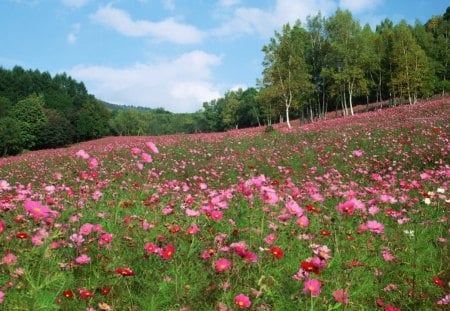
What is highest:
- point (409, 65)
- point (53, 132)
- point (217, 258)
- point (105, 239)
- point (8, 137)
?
point (409, 65)

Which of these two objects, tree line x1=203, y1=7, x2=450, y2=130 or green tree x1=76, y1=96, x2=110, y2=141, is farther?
green tree x1=76, y1=96, x2=110, y2=141

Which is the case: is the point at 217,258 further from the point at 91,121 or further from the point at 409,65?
the point at 91,121

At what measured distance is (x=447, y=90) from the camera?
149 feet

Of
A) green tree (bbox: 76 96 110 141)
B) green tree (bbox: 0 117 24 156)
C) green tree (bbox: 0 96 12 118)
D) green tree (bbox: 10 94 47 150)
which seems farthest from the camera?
green tree (bbox: 76 96 110 141)

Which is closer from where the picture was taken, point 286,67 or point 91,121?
point 286,67

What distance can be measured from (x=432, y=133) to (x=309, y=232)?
35.4 ft

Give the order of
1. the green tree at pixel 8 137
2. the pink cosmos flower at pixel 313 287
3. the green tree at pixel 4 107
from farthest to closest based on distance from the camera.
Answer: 1. the green tree at pixel 4 107
2. the green tree at pixel 8 137
3. the pink cosmos flower at pixel 313 287

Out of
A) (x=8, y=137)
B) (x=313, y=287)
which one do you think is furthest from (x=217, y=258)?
(x=8, y=137)

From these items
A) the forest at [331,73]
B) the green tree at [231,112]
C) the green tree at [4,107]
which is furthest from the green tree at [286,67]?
the green tree at [231,112]

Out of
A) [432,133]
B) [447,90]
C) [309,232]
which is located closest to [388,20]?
[447,90]

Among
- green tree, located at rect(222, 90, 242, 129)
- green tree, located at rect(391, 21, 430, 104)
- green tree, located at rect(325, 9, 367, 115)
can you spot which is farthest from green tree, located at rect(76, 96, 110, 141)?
green tree, located at rect(391, 21, 430, 104)

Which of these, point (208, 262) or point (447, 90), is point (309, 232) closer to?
point (208, 262)

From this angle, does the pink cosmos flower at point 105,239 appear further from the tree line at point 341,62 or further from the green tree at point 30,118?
the green tree at point 30,118

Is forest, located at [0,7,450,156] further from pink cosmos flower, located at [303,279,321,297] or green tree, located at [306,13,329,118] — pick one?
pink cosmos flower, located at [303,279,321,297]
